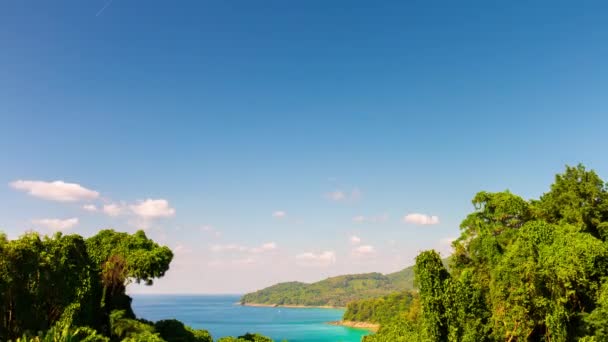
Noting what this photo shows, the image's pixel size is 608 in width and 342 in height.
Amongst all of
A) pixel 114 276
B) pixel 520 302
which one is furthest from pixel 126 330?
pixel 520 302

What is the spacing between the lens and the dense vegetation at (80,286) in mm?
23250

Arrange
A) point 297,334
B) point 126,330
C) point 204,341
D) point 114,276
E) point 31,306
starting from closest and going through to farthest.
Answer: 1. point 31,306
2. point 126,330
3. point 114,276
4. point 204,341
5. point 297,334

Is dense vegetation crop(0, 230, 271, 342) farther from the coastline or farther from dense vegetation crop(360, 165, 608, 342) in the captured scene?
the coastline

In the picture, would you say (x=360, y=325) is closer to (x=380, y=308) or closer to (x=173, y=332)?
(x=380, y=308)

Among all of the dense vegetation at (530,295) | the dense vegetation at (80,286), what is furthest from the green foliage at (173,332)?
the dense vegetation at (530,295)

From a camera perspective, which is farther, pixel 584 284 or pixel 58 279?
pixel 58 279

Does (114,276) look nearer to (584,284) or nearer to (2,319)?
(2,319)

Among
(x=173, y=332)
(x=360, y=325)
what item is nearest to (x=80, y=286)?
(x=173, y=332)

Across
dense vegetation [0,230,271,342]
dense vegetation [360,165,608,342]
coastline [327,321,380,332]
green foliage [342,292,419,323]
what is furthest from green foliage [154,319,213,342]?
coastline [327,321,380,332]

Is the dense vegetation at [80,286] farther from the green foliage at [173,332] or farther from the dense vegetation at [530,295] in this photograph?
the dense vegetation at [530,295]

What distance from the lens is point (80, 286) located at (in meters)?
27.3

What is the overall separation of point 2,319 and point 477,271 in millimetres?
33346

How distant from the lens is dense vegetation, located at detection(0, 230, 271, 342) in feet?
76.3

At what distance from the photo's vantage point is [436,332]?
76.6 feet
